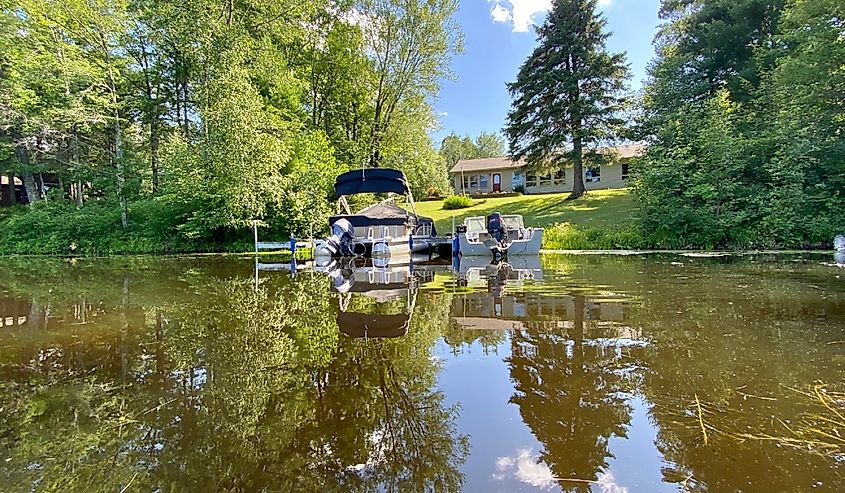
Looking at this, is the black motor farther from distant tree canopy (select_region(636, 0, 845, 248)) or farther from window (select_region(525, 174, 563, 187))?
window (select_region(525, 174, 563, 187))

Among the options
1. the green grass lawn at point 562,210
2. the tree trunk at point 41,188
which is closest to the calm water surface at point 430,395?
the green grass lawn at point 562,210

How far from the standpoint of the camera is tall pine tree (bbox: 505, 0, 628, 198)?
22750mm

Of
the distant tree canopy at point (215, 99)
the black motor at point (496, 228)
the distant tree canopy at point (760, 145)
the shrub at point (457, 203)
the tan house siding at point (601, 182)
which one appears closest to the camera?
the distant tree canopy at point (760, 145)

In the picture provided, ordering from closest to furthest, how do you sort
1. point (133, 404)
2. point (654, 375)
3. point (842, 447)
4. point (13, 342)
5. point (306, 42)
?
1. point (842, 447)
2. point (133, 404)
3. point (654, 375)
4. point (13, 342)
5. point (306, 42)

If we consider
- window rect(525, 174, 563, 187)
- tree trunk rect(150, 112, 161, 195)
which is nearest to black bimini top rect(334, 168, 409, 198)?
tree trunk rect(150, 112, 161, 195)

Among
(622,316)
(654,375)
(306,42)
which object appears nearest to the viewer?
(654,375)

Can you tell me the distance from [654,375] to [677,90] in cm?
2125

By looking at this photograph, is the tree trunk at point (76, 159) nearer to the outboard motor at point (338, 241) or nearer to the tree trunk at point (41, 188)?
the tree trunk at point (41, 188)

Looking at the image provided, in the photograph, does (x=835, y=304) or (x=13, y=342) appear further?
(x=835, y=304)

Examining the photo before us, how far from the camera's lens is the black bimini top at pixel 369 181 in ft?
54.5

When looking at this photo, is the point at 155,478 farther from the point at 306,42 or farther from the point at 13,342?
the point at 306,42

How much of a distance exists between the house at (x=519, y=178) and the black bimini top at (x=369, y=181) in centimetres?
1391

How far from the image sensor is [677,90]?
20.5 m

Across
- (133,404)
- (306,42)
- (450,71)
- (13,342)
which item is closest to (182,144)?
(306,42)
